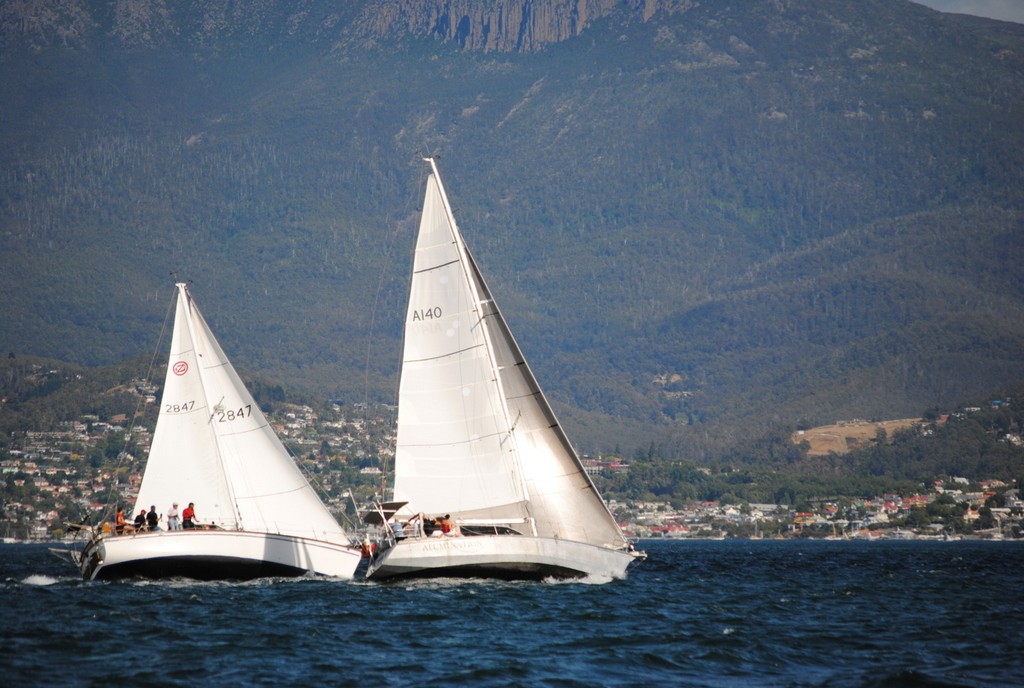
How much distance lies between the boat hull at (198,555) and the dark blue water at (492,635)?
595mm

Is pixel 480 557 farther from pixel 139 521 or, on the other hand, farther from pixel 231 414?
pixel 139 521

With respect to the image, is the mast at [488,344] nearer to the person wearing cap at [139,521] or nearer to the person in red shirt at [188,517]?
the person in red shirt at [188,517]

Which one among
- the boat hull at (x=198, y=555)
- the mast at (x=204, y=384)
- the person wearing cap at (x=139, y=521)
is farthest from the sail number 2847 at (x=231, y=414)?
the boat hull at (x=198, y=555)

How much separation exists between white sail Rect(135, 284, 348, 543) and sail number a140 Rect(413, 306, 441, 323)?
24.6 feet

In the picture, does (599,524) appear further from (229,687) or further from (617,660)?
(229,687)

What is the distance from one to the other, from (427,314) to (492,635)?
1542 centimetres

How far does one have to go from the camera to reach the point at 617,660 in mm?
37062

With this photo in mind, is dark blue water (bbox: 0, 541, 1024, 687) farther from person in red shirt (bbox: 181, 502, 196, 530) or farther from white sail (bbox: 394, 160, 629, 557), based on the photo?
white sail (bbox: 394, 160, 629, 557)

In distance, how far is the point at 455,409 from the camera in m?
52.9

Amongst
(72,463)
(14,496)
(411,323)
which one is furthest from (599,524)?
(72,463)

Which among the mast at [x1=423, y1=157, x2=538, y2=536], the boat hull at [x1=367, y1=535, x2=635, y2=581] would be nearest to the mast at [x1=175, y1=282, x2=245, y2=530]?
the boat hull at [x1=367, y1=535, x2=635, y2=581]

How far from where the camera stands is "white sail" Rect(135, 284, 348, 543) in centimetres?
5606

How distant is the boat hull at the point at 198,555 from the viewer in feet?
169

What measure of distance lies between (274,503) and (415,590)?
7.79m
